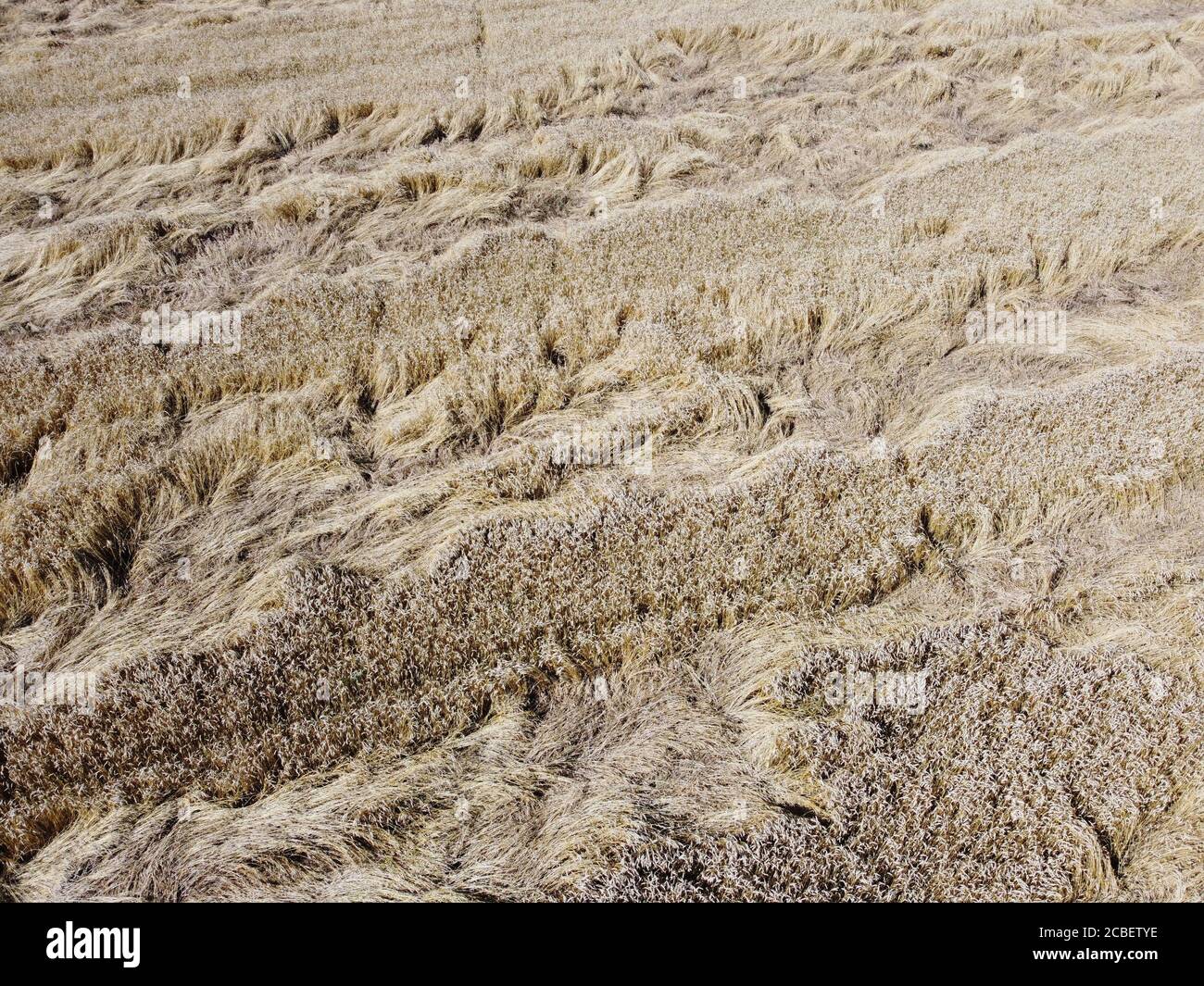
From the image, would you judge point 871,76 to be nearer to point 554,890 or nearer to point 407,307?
point 407,307

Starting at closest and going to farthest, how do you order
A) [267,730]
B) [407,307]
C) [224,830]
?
1. [224,830]
2. [267,730]
3. [407,307]

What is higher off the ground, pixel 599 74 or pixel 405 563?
pixel 599 74

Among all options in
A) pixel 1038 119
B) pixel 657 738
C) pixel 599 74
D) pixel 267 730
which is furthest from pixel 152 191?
pixel 1038 119

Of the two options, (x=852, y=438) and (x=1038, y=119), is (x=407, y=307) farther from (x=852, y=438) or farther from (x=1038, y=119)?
(x=1038, y=119)
